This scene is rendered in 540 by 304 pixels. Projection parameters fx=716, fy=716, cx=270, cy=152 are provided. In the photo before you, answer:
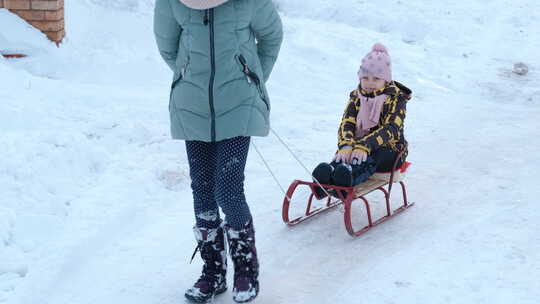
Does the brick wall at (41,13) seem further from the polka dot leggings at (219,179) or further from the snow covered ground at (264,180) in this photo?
the polka dot leggings at (219,179)

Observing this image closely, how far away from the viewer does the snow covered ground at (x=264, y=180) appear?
4.06 metres

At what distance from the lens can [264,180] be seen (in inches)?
231

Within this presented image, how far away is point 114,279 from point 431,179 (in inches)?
111

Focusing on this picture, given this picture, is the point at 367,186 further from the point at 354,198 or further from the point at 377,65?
the point at 377,65

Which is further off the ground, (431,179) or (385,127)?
(385,127)

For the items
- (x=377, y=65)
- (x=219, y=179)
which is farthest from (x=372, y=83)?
(x=219, y=179)

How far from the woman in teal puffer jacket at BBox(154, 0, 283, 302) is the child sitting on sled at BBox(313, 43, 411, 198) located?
125 centimetres

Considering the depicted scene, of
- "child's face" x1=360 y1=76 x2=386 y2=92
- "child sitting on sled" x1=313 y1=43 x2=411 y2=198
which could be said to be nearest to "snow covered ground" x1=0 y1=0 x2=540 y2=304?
"child sitting on sled" x1=313 y1=43 x2=411 y2=198

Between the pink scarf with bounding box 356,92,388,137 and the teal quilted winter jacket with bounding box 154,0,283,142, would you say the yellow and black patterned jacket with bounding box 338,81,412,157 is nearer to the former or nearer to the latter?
the pink scarf with bounding box 356,92,388,137

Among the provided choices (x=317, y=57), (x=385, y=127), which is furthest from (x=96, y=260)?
(x=317, y=57)

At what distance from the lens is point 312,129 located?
23.5 feet

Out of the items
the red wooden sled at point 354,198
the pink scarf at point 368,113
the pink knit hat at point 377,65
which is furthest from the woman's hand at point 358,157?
the pink knit hat at point 377,65

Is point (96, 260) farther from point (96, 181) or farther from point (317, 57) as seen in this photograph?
point (317, 57)

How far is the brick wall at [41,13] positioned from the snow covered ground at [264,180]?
0.13 metres
